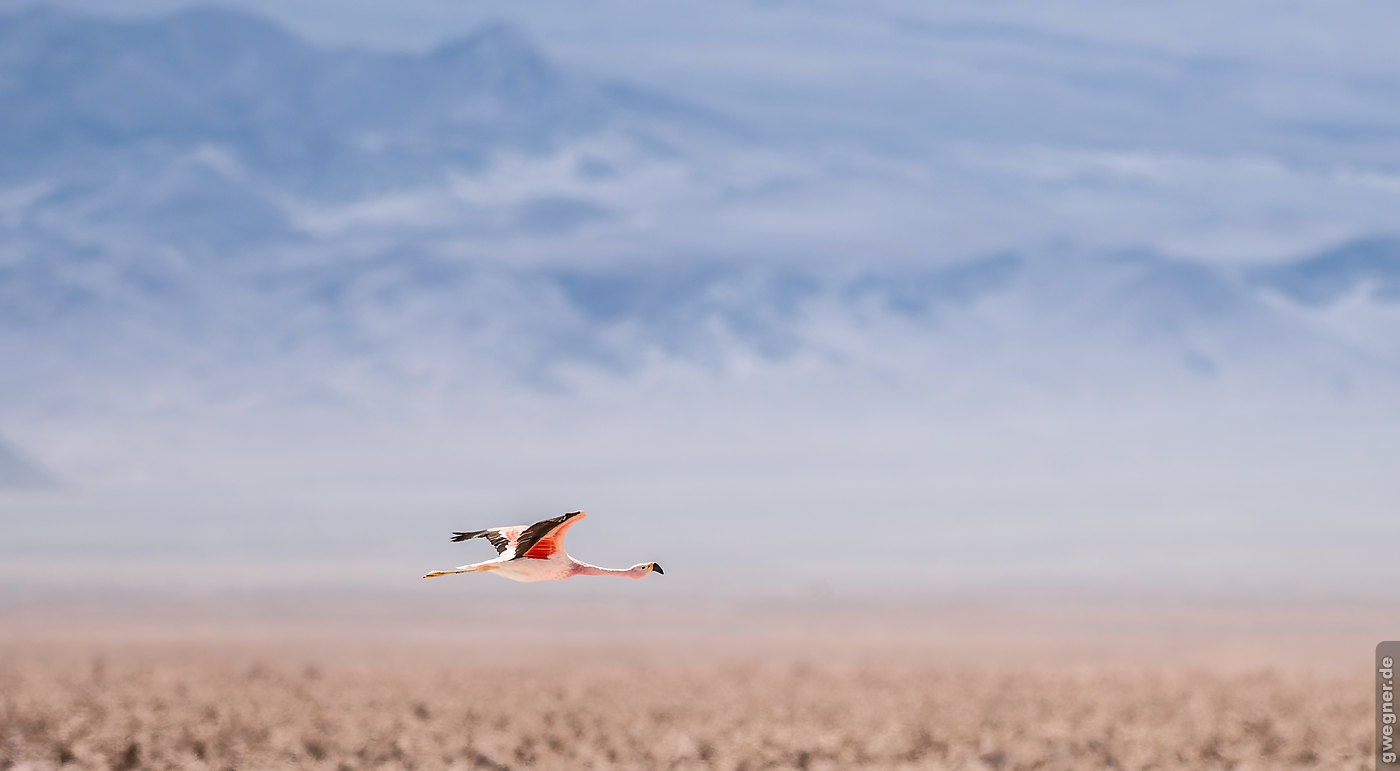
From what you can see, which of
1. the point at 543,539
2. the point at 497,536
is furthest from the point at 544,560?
the point at 497,536

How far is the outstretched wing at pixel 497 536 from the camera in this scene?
1158 centimetres

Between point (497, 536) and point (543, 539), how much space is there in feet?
3.56

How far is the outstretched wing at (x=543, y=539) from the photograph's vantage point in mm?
10875

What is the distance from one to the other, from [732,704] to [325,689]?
13651mm

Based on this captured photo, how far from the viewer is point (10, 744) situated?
37.2 m

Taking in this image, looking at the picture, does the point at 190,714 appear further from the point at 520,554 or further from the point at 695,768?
the point at 520,554

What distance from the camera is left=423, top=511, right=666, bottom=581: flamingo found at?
1059 centimetres

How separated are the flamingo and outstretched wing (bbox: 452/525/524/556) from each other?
0.59 ft

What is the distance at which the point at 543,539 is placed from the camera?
11.0 m

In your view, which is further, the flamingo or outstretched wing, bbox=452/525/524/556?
outstretched wing, bbox=452/525/524/556

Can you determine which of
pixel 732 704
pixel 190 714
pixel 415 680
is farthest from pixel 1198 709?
pixel 190 714

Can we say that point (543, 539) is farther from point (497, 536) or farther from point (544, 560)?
point (497, 536)

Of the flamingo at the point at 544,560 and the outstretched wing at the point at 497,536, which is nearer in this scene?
the flamingo at the point at 544,560

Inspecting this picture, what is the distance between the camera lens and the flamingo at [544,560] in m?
10.6
